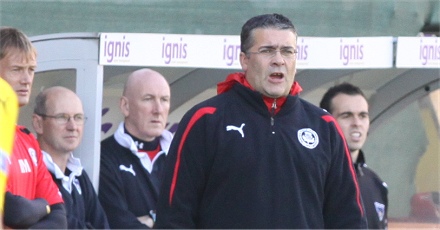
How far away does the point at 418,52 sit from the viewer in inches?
237

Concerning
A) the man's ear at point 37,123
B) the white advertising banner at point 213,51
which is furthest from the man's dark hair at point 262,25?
the man's ear at point 37,123

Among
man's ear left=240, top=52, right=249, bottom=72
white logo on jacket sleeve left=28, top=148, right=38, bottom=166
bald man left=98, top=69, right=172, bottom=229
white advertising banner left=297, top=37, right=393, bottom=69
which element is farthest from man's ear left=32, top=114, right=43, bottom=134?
man's ear left=240, top=52, right=249, bottom=72

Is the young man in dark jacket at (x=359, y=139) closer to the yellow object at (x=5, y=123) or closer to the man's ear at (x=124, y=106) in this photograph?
the man's ear at (x=124, y=106)

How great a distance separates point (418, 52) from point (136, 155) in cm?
181

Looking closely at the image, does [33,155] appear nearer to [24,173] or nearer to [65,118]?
[24,173]

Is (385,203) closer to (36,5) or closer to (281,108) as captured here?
(281,108)

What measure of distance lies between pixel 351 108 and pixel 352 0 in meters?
1.03

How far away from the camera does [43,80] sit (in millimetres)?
5777

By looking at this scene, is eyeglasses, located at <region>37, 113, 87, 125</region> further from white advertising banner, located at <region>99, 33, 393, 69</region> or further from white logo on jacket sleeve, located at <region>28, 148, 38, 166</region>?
white logo on jacket sleeve, located at <region>28, 148, 38, 166</region>

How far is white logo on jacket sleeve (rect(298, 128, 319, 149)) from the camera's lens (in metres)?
3.89

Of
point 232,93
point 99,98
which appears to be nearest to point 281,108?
point 232,93

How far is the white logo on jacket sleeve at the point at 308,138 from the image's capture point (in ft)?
12.8

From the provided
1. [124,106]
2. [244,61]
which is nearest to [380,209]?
[124,106]

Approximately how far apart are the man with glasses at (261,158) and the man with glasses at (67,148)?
132 centimetres
